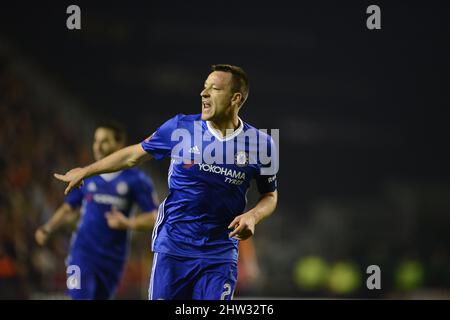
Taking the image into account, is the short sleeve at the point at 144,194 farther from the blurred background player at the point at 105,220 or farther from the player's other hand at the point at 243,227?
the player's other hand at the point at 243,227

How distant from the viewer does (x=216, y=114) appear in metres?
5.00

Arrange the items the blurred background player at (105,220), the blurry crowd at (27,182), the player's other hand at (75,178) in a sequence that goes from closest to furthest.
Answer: the player's other hand at (75,178) < the blurred background player at (105,220) < the blurry crowd at (27,182)

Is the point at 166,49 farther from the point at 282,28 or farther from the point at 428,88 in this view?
the point at 428,88

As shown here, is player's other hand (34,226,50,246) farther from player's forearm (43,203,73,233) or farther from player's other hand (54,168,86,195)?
player's other hand (54,168,86,195)

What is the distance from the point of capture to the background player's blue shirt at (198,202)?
189 inches

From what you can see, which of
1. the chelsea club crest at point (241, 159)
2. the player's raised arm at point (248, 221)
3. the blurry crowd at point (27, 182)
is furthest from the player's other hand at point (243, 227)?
the blurry crowd at point (27, 182)

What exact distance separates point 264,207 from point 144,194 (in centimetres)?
245

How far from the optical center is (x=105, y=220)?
7016mm

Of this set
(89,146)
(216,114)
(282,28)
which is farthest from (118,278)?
(282,28)

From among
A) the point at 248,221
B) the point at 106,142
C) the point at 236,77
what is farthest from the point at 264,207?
the point at 106,142

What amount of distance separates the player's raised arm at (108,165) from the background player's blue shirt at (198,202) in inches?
3.0

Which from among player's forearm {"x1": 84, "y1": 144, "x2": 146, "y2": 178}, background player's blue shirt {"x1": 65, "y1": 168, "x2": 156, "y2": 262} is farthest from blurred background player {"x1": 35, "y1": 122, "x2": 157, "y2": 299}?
player's forearm {"x1": 84, "y1": 144, "x2": 146, "y2": 178}

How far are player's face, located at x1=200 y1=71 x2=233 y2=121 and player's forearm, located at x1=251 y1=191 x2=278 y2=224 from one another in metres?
0.62

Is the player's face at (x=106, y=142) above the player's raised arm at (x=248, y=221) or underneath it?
above
